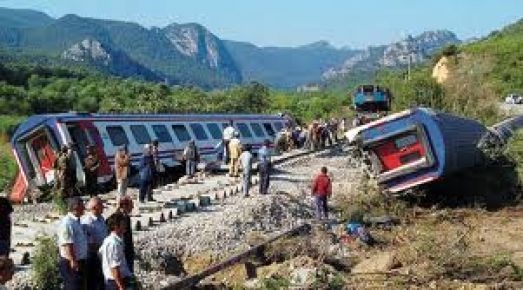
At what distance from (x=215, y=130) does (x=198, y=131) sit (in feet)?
4.89

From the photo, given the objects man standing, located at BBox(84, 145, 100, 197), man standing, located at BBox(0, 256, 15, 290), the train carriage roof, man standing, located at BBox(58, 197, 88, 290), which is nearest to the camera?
man standing, located at BBox(0, 256, 15, 290)

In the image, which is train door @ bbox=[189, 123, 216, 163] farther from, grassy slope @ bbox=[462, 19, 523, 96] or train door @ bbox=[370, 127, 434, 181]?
grassy slope @ bbox=[462, 19, 523, 96]

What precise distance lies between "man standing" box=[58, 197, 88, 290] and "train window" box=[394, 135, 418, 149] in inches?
509

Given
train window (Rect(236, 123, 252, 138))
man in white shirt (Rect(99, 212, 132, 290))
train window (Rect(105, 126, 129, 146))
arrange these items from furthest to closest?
1. train window (Rect(236, 123, 252, 138))
2. train window (Rect(105, 126, 129, 146))
3. man in white shirt (Rect(99, 212, 132, 290))

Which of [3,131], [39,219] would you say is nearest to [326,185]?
[39,219]

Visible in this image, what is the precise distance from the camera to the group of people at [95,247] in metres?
8.64

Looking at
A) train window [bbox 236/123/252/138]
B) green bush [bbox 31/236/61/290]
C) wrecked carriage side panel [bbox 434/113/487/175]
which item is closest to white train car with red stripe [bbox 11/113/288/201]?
train window [bbox 236/123/252/138]

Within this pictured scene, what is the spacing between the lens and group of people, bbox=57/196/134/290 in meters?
8.64

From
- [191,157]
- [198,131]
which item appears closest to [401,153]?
[191,157]

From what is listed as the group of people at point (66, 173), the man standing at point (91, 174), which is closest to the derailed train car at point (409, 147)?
the man standing at point (91, 174)

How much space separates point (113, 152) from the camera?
79.3ft

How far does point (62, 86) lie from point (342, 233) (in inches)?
3438

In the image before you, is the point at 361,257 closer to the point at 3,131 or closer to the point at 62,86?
the point at 3,131

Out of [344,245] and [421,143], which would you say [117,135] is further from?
[344,245]
